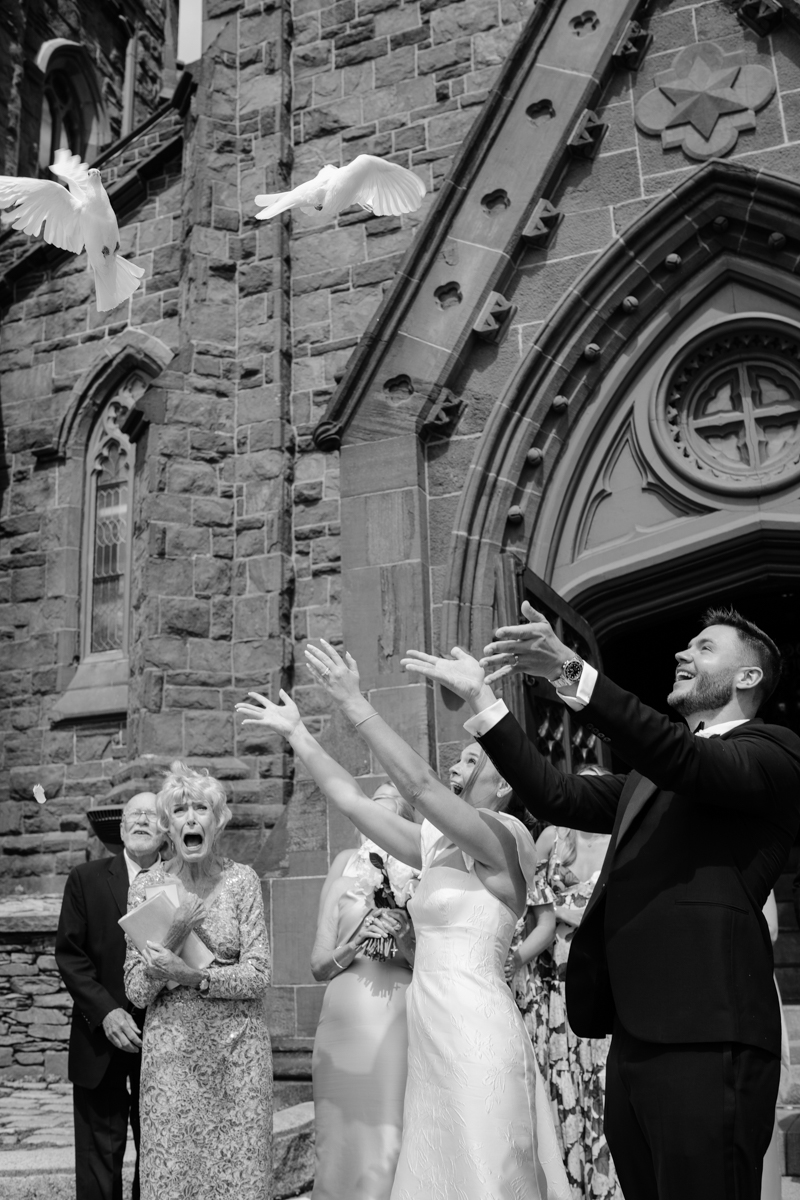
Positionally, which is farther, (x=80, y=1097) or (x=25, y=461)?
(x=25, y=461)

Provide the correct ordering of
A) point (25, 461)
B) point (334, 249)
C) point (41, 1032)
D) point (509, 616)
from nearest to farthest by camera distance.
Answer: point (509, 616), point (41, 1032), point (334, 249), point (25, 461)

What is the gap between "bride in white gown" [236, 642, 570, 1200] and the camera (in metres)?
3.32

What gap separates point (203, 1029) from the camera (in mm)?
4051

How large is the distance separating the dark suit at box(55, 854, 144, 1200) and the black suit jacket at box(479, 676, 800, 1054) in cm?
258

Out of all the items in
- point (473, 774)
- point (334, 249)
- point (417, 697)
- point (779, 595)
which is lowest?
point (473, 774)

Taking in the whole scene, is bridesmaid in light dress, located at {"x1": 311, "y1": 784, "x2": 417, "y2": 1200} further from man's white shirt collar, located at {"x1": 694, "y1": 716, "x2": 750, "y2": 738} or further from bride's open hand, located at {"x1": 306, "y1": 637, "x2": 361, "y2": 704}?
man's white shirt collar, located at {"x1": 694, "y1": 716, "x2": 750, "y2": 738}

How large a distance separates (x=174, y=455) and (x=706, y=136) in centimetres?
408

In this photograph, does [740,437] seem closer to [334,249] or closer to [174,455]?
[334,249]

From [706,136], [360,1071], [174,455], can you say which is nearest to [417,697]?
[174,455]

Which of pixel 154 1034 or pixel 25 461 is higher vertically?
pixel 25 461

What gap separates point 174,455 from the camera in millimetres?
8398

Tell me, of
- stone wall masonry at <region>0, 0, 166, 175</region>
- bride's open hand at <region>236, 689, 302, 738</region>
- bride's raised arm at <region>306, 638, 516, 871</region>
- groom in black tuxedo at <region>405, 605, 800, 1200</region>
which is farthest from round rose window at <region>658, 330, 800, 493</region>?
stone wall masonry at <region>0, 0, 166, 175</region>

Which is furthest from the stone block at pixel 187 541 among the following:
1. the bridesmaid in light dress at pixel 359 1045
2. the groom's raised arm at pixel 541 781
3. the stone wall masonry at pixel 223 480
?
the groom's raised arm at pixel 541 781

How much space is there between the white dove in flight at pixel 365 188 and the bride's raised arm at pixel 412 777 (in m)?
2.86
